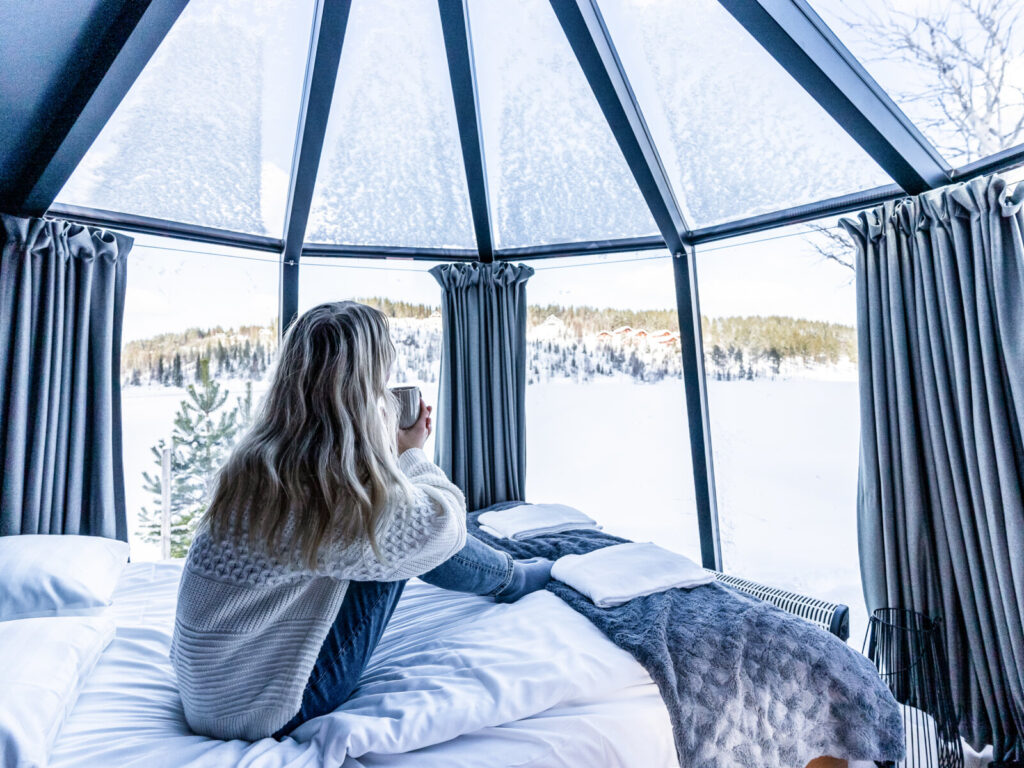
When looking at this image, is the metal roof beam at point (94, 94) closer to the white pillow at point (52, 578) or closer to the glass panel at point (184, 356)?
the glass panel at point (184, 356)

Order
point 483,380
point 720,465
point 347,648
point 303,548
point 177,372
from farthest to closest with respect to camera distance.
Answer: point 483,380 → point 720,465 → point 177,372 → point 347,648 → point 303,548

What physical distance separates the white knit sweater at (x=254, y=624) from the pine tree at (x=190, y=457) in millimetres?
2123

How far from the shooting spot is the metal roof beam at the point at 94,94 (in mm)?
1744

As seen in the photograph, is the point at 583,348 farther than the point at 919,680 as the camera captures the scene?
Yes

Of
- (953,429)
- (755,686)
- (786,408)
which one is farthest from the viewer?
(786,408)

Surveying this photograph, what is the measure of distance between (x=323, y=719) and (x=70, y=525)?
192 centimetres

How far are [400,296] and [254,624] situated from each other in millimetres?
2646

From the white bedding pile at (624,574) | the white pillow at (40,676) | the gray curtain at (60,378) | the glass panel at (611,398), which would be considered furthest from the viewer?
the glass panel at (611,398)

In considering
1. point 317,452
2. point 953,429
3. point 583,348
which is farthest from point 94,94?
point 953,429

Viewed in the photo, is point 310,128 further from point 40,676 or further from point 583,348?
point 40,676

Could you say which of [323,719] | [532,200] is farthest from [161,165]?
[323,719]

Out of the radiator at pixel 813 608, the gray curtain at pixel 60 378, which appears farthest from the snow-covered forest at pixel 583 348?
the radiator at pixel 813 608

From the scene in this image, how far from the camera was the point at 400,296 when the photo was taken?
3.51 metres

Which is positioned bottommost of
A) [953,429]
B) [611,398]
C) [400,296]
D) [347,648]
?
[347,648]
